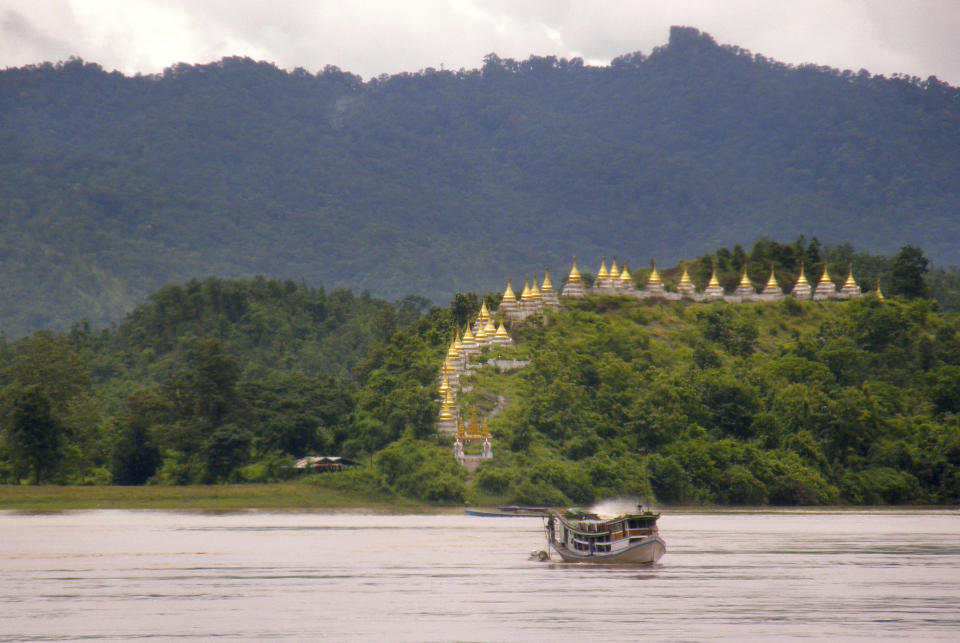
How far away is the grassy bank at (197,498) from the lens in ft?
326

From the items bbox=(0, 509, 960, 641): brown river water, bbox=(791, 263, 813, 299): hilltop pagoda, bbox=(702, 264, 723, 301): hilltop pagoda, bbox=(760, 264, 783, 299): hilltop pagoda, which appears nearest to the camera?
bbox=(0, 509, 960, 641): brown river water

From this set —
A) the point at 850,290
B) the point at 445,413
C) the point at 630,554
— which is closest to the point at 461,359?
the point at 445,413

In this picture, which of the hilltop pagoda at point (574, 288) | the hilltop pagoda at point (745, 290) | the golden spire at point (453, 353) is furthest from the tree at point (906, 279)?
the golden spire at point (453, 353)

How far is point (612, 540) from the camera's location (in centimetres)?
6156

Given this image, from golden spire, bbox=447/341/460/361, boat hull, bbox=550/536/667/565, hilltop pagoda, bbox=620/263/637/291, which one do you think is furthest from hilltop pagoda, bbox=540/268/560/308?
boat hull, bbox=550/536/667/565

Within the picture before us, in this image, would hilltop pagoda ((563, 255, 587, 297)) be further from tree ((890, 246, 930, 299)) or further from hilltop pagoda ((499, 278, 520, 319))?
tree ((890, 246, 930, 299))

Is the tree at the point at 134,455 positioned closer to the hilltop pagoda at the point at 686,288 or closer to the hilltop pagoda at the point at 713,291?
the hilltop pagoda at the point at 686,288

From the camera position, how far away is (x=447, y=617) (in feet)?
151

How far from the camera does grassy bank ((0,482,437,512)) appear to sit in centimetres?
9925

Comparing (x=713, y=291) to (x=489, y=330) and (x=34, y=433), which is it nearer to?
(x=489, y=330)

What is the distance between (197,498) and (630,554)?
46.9 metres

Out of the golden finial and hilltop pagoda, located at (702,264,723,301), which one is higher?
hilltop pagoda, located at (702,264,723,301)

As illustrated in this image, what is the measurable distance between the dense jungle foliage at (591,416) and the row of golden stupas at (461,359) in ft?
5.21

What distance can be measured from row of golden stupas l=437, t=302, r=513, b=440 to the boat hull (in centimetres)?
3909
